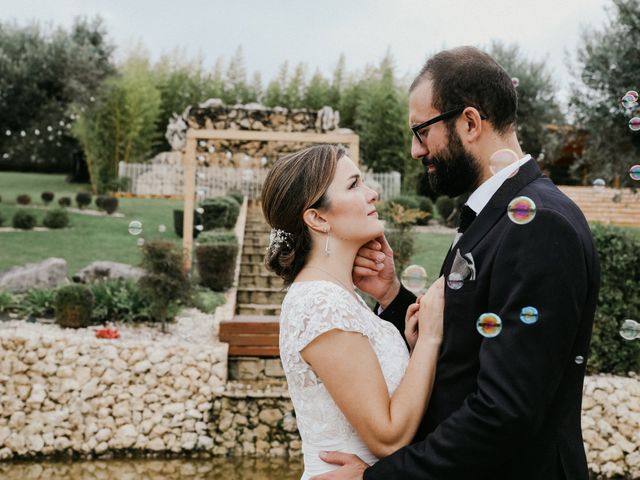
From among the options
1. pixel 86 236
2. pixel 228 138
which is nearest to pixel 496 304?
pixel 228 138

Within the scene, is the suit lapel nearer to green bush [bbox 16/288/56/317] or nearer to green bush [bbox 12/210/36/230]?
green bush [bbox 16/288/56/317]

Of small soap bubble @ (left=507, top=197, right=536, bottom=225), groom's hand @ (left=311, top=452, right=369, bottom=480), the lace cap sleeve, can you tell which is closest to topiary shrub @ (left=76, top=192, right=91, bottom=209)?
the lace cap sleeve

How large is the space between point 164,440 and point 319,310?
5.85 m

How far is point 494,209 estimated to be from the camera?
1845mm

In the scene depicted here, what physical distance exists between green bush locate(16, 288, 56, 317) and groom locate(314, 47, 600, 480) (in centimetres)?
791

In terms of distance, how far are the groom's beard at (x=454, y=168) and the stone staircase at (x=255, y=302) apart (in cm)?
104

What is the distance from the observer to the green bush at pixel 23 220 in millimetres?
14789

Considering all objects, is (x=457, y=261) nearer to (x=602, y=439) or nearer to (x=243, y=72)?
(x=602, y=439)

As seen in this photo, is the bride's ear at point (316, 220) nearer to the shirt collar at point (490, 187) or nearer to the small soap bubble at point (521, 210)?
the shirt collar at point (490, 187)

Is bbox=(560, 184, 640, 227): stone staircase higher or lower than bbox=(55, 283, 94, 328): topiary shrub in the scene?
higher

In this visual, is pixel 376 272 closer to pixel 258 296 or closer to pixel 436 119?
pixel 436 119

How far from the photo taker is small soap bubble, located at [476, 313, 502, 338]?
1.64m

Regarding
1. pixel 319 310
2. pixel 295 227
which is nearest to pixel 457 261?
pixel 319 310

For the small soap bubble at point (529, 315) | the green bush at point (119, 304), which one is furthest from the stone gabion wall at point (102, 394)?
the small soap bubble at point (529, 315)
